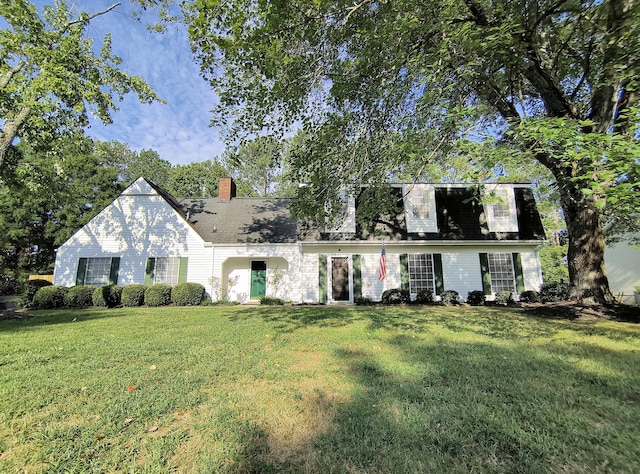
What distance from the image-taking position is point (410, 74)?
6629 mm

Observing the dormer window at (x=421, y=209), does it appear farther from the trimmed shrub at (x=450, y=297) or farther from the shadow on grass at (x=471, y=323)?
the shadow on grass at (x=471, y=323)

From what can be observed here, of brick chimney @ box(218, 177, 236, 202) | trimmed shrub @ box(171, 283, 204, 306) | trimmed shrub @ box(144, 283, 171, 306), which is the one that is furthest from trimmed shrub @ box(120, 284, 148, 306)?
brick chimney @ box(218, 177, 236, 202)

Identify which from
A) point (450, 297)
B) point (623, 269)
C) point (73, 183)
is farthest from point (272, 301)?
point (73, 183)

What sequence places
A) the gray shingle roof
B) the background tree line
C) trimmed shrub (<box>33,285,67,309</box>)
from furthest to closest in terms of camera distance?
the gray shingle roof < trimmed shrub (<box>33,285,67,309</box>) < the background tree line

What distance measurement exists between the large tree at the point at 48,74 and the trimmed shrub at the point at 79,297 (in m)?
5.54

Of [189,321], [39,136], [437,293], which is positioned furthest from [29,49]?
[437,293]

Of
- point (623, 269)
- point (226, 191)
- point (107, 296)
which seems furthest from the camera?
point (226, 191)

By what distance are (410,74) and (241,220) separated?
12.6 meters

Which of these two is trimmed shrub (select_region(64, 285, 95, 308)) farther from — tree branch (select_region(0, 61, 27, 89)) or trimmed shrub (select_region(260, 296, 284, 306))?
tree branch (select_region(0, 61, 27, 89))

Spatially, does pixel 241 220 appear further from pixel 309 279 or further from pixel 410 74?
pixel 410 74

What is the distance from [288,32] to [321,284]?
10495mm

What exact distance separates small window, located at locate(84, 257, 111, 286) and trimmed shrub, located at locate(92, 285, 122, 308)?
1455 millimetres

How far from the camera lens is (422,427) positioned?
2.76 meters

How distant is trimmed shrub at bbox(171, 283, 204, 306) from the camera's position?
1380 centimetres
